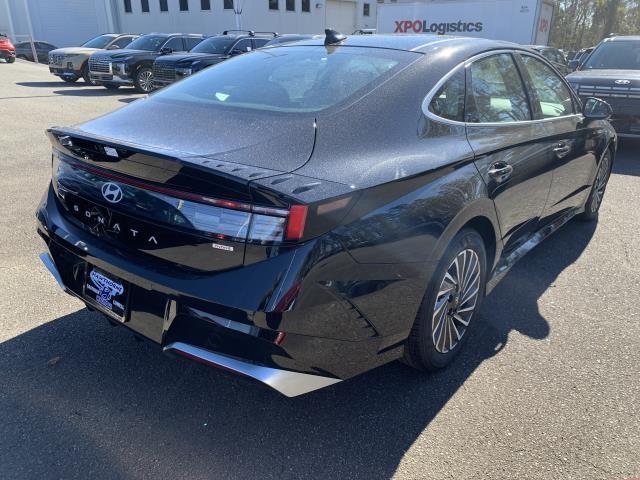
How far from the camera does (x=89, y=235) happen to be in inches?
96.0

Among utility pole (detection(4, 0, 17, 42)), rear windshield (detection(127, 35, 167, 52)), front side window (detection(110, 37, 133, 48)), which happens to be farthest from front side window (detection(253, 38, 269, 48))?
utility pole (detection(4, 0, 17, 42))

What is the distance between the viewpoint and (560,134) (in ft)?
12.1

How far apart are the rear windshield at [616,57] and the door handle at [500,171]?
7.76 m

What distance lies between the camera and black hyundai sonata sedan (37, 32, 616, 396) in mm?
1968

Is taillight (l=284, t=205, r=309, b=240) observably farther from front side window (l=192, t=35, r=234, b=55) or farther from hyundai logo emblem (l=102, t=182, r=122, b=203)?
front side window (l=192, t=35, r=234, b=55)

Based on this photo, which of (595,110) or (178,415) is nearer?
(178,415)

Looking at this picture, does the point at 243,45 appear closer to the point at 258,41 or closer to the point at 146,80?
the point at 258,41

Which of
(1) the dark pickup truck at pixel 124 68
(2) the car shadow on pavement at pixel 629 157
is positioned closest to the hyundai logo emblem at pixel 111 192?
(2) the car shadow on pavement at pixel 629 157

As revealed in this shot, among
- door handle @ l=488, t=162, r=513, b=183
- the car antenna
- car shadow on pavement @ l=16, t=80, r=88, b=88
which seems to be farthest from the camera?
car shadow on pavement @ l=16, t=80, r=88, b=88

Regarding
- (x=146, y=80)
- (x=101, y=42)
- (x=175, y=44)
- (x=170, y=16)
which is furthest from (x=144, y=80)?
(x=170, y=16)

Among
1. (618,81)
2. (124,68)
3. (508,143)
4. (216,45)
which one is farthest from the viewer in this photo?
(124,68)

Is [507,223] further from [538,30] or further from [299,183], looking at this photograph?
[538,30]

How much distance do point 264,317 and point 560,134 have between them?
275 cm

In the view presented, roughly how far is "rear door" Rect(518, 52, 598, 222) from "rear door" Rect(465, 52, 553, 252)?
5.5 inches
